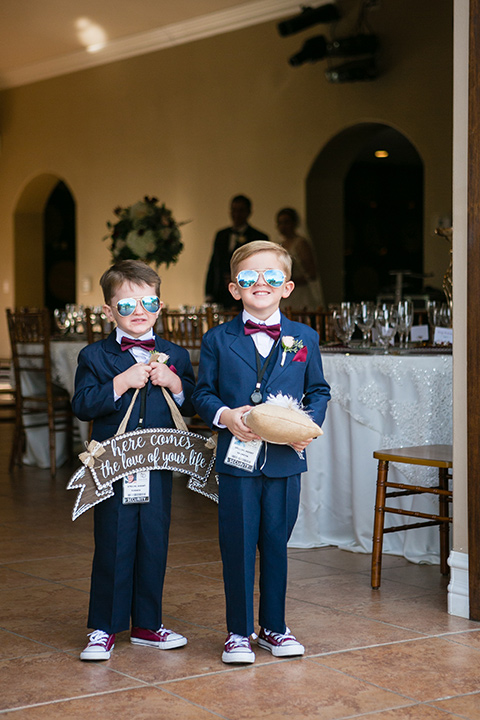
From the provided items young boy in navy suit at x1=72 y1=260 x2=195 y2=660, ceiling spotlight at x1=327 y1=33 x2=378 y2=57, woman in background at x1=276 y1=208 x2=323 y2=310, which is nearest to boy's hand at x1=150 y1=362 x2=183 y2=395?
young boy in navy suit at x1=72 y1=260 x2=195 y2=660

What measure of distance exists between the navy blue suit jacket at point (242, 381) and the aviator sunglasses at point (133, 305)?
0.55 feet

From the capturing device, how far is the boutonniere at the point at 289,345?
2488 millimetres

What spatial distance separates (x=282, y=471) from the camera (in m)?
2.46

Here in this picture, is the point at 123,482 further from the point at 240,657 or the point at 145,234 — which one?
the point at 145,234

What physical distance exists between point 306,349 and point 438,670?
906 millimetres

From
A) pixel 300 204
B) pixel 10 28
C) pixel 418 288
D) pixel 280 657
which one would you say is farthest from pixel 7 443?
pixel 280 657

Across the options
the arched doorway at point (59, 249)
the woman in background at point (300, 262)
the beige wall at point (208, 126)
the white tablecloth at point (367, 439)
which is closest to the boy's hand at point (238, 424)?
the white tablecloth at point (367, 439)

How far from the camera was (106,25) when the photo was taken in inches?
385

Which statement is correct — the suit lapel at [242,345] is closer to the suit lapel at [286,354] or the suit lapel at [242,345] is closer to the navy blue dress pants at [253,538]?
the suit lapel at [286,354]

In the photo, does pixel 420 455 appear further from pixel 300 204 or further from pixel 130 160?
pixel 130 160

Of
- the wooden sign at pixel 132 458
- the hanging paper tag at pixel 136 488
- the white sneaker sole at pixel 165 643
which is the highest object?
the wooden sign at pixel 132 458

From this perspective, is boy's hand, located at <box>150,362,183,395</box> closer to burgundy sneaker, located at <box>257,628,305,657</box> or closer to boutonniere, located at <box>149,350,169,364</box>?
boutonniere, located at <box>149,350,169,364</box>

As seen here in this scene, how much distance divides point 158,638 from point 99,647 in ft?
0.61

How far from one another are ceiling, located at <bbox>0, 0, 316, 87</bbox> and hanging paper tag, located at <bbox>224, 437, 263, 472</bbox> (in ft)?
22.5
